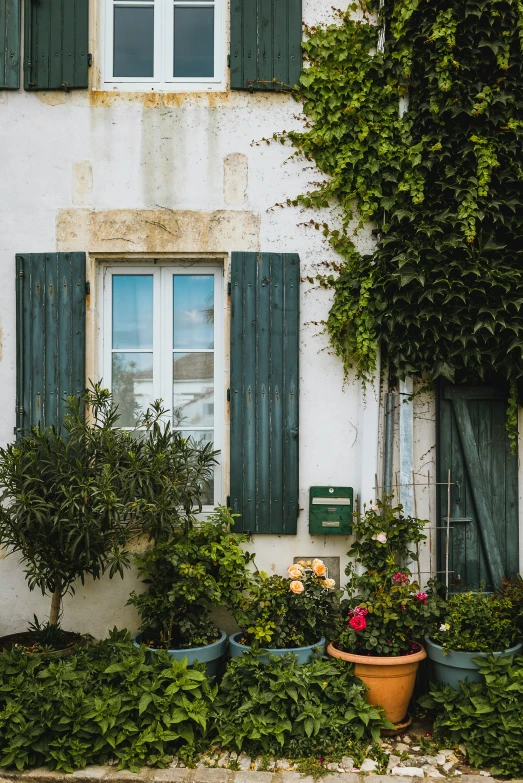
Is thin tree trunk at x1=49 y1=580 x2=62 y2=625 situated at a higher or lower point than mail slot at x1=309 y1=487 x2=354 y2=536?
lower

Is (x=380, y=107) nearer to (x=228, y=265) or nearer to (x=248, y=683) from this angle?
(x=228, y=265)

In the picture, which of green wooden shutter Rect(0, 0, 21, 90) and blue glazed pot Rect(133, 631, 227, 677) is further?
green wooden shutter Rect(0, 0, 21, 90)

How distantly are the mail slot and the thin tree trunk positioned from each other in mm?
1600

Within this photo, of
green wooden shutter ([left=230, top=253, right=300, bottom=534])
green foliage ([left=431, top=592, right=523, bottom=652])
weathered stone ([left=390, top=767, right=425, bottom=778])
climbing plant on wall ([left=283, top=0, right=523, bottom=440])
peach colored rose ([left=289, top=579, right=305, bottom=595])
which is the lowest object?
weathered stone ([left=390, top=767, right=425, bottom=778])

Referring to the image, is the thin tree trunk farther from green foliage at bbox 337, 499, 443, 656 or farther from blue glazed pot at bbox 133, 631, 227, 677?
green foliage at bbox 337, 499, 443, 656

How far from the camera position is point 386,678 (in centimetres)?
397

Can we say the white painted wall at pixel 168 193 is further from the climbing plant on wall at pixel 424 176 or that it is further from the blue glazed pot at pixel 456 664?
the blue glazed pot at pixel 456 664

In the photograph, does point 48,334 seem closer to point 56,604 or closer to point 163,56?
point 56,604

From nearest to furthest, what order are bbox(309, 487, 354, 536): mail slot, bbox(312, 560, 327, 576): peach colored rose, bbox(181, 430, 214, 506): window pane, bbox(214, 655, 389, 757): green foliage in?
bbox(214, 655, 389, 757): green foliage < bbox(312, 560, 327, 576): peach colored rose < bbox(309, 487, 354, 536): mail slot < bbox(181, 430, 214, 506): window pane

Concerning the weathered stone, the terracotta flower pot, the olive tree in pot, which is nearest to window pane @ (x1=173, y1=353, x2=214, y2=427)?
the olive tree in pot

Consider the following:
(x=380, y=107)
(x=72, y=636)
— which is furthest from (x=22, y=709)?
(x=380, y=107)

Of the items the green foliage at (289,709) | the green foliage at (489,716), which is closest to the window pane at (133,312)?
the green foliage at (289,709)

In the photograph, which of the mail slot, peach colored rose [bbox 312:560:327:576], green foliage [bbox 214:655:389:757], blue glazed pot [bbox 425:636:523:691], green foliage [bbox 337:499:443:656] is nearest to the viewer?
green foliage [bbox 214:655:389:757]

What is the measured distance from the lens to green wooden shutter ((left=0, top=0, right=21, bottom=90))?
4.68 metres
